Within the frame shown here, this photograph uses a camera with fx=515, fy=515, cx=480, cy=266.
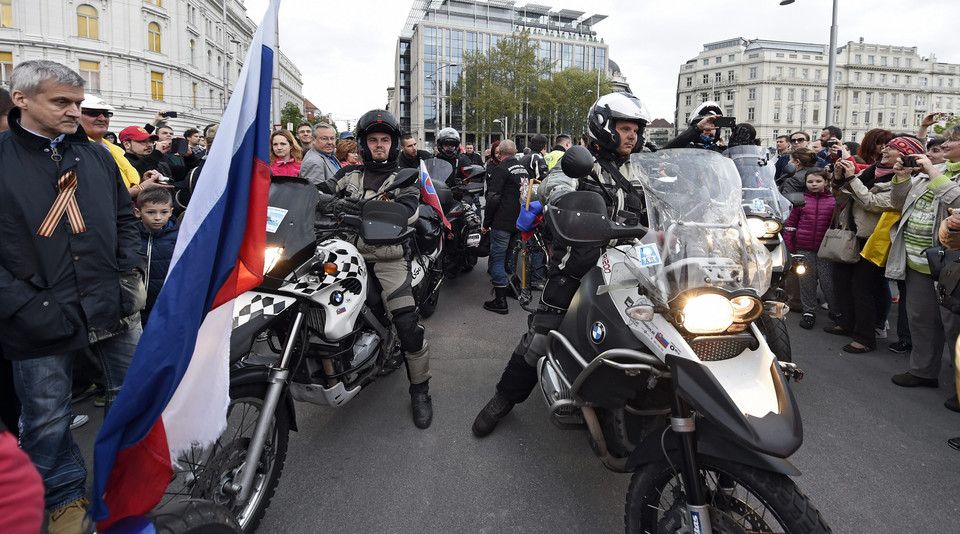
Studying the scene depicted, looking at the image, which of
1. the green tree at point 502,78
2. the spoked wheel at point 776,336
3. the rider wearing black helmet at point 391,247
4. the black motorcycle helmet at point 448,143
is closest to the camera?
the rider wearing black helmet at point 391,247

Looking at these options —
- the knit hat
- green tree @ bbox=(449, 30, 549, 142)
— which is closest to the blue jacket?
the knit hat

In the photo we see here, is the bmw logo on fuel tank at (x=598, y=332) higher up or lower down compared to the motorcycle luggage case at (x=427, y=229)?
lower down

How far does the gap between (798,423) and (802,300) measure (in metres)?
4.70

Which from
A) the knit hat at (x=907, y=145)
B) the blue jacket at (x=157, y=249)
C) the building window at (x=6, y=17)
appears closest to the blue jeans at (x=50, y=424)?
A: the blue jacket at (x=157, y=249)

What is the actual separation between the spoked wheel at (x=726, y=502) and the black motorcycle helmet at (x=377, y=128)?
2.57 meters

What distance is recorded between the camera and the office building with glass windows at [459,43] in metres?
68.6

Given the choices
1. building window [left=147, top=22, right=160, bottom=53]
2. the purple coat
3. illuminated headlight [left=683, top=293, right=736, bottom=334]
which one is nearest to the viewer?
illuminated headlight [left=683, top=293, right=736, bottom=334]

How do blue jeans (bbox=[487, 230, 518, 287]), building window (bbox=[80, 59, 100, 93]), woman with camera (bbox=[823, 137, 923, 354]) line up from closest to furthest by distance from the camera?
woman with camera (bbox=[823, 137, 923, 354]) → blue jeans (bbox=[487, 230, 518, 287]) → building window (bbox=[80, 59, 100, 93])

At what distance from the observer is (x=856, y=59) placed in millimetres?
91938

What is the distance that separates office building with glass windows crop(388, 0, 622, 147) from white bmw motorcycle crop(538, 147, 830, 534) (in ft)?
189

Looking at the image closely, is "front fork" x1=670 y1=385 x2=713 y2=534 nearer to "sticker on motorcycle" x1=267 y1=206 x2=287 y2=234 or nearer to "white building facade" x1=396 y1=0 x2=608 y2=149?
"sticker on motorcycle" x1=267 y1=206 x2=287 y2=234

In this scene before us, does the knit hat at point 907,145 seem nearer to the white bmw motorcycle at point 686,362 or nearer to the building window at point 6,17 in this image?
the white bmw motorcycle at point 686,362

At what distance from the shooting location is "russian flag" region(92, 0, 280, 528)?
52.2 inches

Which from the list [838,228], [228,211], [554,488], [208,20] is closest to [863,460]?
[554,488]
